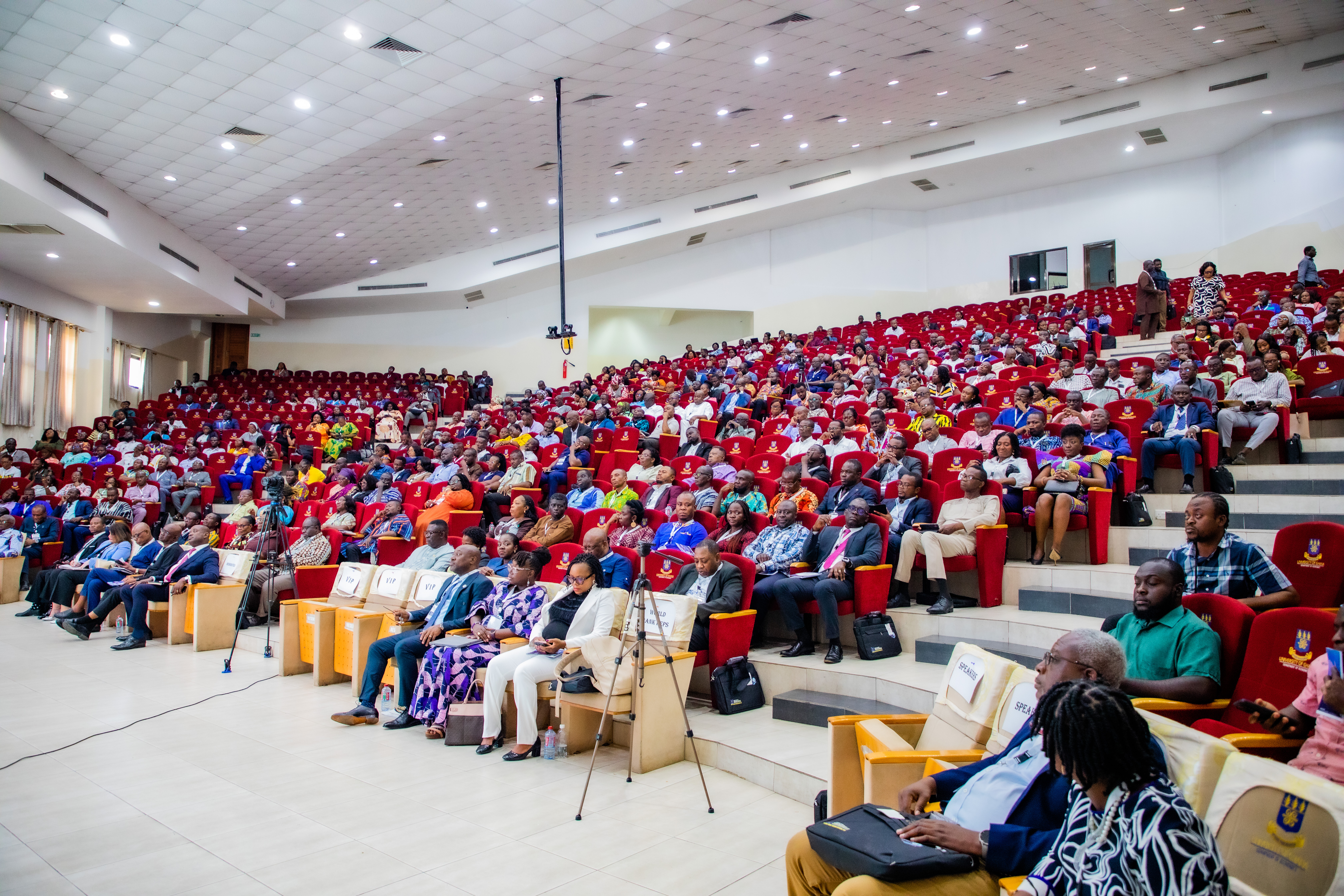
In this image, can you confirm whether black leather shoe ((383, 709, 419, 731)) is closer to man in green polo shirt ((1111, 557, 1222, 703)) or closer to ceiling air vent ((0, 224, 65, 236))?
man in green polo shirt ((1111, 557, 1222, 703))

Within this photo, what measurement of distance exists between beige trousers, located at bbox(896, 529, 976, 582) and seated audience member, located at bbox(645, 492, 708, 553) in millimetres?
1318

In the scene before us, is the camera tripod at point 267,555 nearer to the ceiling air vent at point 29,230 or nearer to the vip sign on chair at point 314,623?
the vip sign on chair at point 314,623

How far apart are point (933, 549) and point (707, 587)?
1.28 metres

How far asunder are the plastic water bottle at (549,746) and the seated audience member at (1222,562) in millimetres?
2746

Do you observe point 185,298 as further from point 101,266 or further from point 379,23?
point 379,23

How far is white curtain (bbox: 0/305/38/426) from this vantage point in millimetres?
A: 12281

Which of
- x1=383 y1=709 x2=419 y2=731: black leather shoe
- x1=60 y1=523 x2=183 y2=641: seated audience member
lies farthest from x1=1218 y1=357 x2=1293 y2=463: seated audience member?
x1=60 y1=523 x2=183 y2=641: seated audience member

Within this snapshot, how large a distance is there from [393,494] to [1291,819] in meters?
7.53

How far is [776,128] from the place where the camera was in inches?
501

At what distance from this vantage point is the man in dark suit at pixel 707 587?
14.1 ft

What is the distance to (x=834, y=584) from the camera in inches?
174

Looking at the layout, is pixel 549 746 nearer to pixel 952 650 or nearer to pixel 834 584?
pixel 834 584

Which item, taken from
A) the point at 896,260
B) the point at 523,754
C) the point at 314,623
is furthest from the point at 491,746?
the point at 896,260

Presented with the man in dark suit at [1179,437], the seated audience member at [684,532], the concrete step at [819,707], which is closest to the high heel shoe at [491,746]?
the concrete step at [819,707]
